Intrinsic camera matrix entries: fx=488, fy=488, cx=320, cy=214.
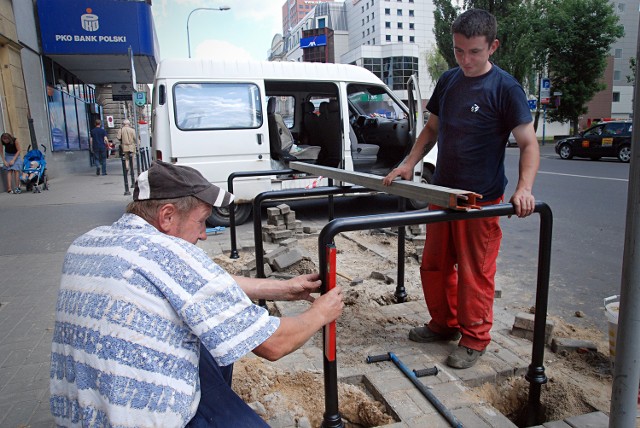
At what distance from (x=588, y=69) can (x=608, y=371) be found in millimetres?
32706

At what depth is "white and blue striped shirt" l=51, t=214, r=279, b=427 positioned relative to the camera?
1369 mm

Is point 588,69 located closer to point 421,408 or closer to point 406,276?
point 406,276

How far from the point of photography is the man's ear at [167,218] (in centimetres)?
162

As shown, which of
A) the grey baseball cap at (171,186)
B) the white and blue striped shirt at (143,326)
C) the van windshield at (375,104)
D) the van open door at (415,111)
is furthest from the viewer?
the van windshield at (375,104)

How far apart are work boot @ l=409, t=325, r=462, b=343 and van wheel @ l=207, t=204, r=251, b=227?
181 inches

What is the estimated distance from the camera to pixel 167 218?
5.35 feet

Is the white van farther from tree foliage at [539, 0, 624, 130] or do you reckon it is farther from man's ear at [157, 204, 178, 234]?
tree foliage at [539, 0, 624, 130]

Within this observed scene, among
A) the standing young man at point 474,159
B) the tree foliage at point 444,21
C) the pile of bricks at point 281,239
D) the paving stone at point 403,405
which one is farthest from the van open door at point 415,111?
the tree foliage at point 444,21

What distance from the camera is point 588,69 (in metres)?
30.2

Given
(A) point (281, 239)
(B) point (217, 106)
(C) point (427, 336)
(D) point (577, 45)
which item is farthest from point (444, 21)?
(C) point (427, 336)

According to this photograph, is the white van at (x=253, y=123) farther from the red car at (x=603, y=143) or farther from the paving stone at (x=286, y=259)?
the red car at (x=603, y=143)

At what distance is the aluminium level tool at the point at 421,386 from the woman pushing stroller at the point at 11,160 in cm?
1166

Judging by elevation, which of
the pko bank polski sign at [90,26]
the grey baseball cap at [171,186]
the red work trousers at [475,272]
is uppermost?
the pko bank polski sign at [90,26]

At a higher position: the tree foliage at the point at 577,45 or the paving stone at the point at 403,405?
the tree foliage at the point at 577,45
